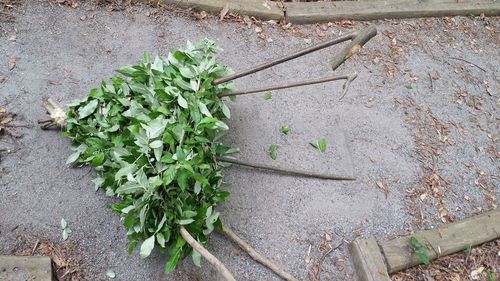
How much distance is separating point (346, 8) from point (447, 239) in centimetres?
232

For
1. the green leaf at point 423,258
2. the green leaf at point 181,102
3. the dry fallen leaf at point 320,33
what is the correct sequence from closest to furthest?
1. the green leaf at point 181,102
2. the green leaf at point 423,258
3. the dry fallen leaf at point 320,33

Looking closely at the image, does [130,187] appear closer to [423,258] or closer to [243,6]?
[423,258]

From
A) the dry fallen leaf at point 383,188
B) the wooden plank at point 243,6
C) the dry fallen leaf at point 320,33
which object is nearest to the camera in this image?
the dry fallen leaf at point 383,188

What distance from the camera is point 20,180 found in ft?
8.56

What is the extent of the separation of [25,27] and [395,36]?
330 centimetres

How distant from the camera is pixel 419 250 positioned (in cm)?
283

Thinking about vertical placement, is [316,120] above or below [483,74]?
below

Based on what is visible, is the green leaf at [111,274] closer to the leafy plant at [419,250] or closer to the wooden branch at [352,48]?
the wooden branch at [352,48]

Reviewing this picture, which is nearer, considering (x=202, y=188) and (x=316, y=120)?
(x=202, y=188)

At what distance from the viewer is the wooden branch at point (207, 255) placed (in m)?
1.78

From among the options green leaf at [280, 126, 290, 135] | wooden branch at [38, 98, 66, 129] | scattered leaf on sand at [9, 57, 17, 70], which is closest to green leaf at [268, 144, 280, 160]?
green leaf at [280, 126, 290, 135]

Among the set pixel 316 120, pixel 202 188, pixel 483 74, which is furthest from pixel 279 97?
pixel 483 74

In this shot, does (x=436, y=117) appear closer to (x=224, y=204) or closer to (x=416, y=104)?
(x=416, y=104)

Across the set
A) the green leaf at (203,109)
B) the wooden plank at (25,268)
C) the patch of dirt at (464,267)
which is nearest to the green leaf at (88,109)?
the green leaf at (203,109)
